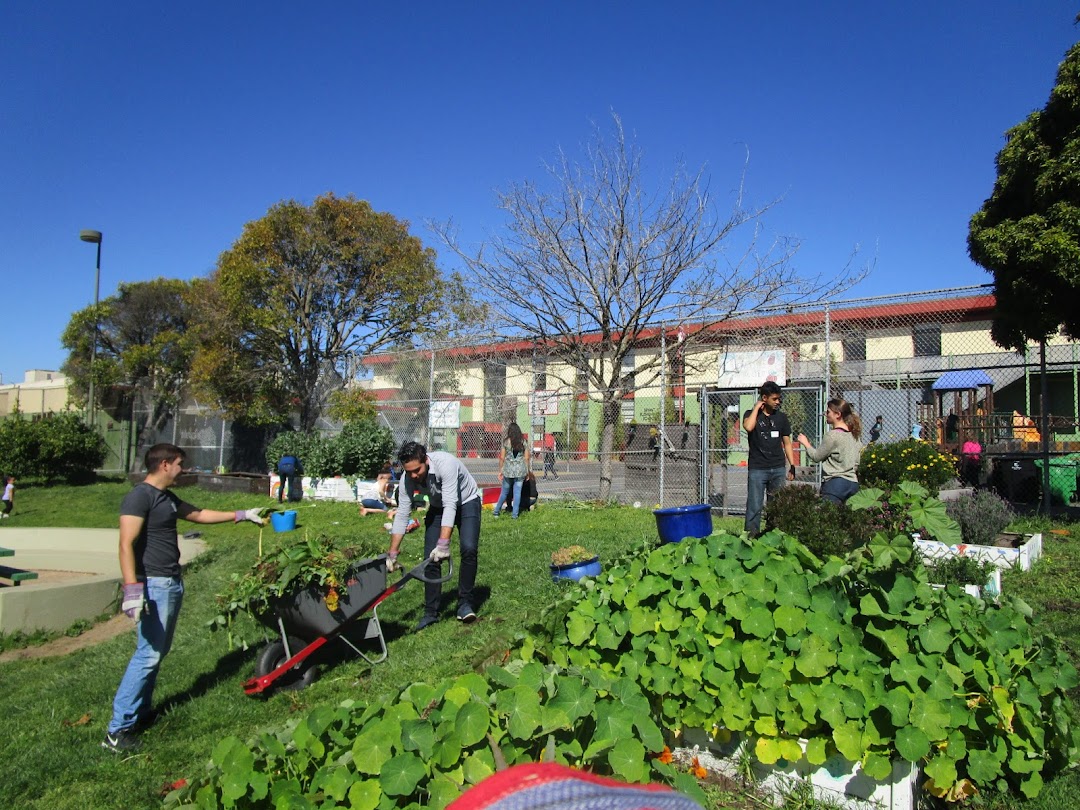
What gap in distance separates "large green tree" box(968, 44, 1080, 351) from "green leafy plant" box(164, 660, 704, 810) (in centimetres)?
904

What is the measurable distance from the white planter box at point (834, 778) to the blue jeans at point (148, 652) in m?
3.25

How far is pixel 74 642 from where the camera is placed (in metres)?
6.96

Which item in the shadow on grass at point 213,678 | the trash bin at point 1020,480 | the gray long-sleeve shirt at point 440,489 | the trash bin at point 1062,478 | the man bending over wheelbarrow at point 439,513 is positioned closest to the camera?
the shadow on grass at point 213,678

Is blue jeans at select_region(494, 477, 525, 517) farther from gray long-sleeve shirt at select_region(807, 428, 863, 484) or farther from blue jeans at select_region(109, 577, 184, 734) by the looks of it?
blue jeans at select_region(109, 577, 184, 734)

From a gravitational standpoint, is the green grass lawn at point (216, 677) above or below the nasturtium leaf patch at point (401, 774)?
below

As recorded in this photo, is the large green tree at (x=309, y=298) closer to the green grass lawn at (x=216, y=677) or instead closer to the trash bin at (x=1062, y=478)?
the green grass lawn at (x=216, y=677)

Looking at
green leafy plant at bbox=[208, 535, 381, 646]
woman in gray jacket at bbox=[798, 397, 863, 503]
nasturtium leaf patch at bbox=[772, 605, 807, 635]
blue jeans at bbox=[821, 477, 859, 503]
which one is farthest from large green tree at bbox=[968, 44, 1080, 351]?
green leafy plant at bbox=[208, 535, 381, 646]

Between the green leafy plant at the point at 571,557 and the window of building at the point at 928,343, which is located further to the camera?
the window of building at the point at 928,343

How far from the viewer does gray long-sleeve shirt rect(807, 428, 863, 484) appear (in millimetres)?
7141

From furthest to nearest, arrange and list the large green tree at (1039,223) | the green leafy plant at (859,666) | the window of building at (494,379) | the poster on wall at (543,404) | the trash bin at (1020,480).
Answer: the window of building at (494,379) < the poster on wall at (543,404) < the trash bin at (1020,480) < the large green tree at (1039,223) < the green leafy plant at (859,666)

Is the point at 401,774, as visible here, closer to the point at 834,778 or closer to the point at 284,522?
the point at 834,778

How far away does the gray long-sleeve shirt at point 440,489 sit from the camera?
584cm

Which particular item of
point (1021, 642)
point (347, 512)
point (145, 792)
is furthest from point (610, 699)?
point (347, 512)

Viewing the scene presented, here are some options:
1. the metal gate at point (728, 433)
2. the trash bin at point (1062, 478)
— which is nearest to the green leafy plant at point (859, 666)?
the metal gate at point (728, 433)
